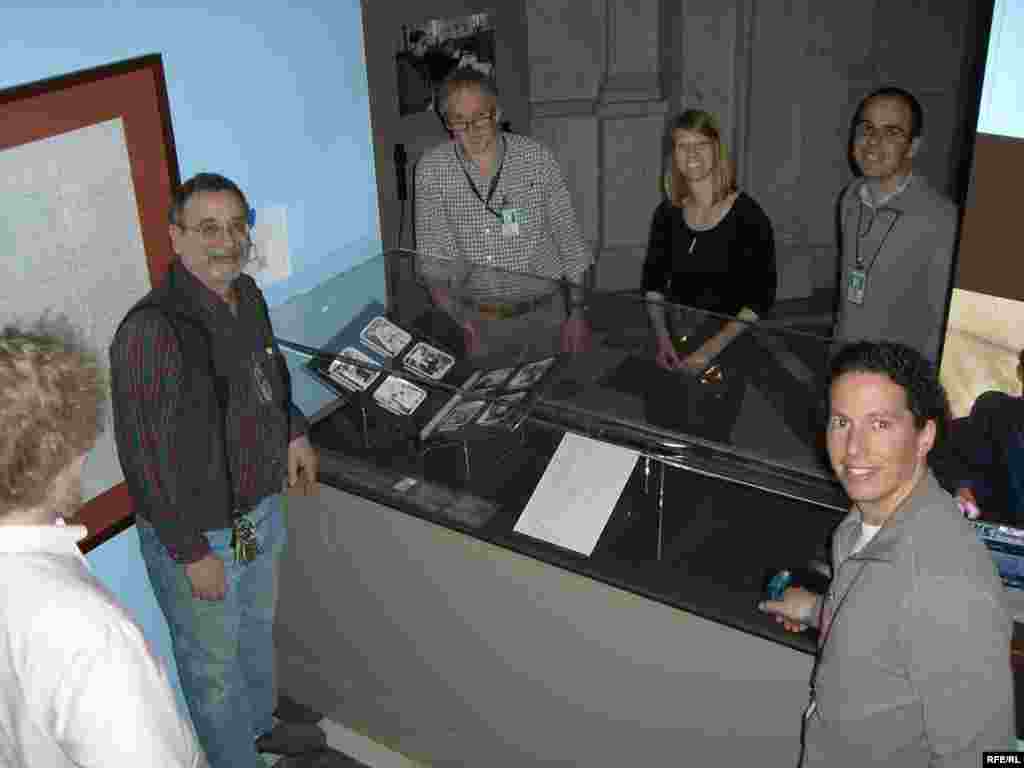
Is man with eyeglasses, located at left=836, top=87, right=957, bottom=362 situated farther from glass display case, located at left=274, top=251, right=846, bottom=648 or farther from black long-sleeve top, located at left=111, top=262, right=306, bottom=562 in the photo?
black long-sleeve top, located at left=111, top=262, right=306, bottom=562

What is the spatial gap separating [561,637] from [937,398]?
105 centimetres

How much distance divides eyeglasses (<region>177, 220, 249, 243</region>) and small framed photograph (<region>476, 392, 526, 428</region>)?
720 mm

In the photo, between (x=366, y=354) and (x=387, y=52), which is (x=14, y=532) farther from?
(x=387, y=52)

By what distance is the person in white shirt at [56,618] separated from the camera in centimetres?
144

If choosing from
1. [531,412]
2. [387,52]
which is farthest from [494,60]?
[531,412]

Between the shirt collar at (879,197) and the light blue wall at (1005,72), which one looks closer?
the light blue wall at (1005,72)

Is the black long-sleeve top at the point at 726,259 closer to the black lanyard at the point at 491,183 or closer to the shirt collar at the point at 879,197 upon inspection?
the shirt collar at the point at 879,197

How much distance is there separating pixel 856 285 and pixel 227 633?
7.23ft

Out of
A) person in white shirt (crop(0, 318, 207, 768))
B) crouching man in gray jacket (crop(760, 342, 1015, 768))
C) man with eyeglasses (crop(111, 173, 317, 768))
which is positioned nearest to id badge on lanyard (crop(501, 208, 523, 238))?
man with eyeglasses (crop(111, 173, 317, 768))

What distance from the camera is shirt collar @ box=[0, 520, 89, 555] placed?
146cm

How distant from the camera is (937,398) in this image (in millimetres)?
Result: 1573

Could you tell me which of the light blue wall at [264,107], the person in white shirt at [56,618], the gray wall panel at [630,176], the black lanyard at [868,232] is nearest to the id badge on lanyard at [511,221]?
the light blue wall at [264,107]

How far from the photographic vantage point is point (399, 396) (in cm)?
254

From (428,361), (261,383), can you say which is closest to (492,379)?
(428,361)
